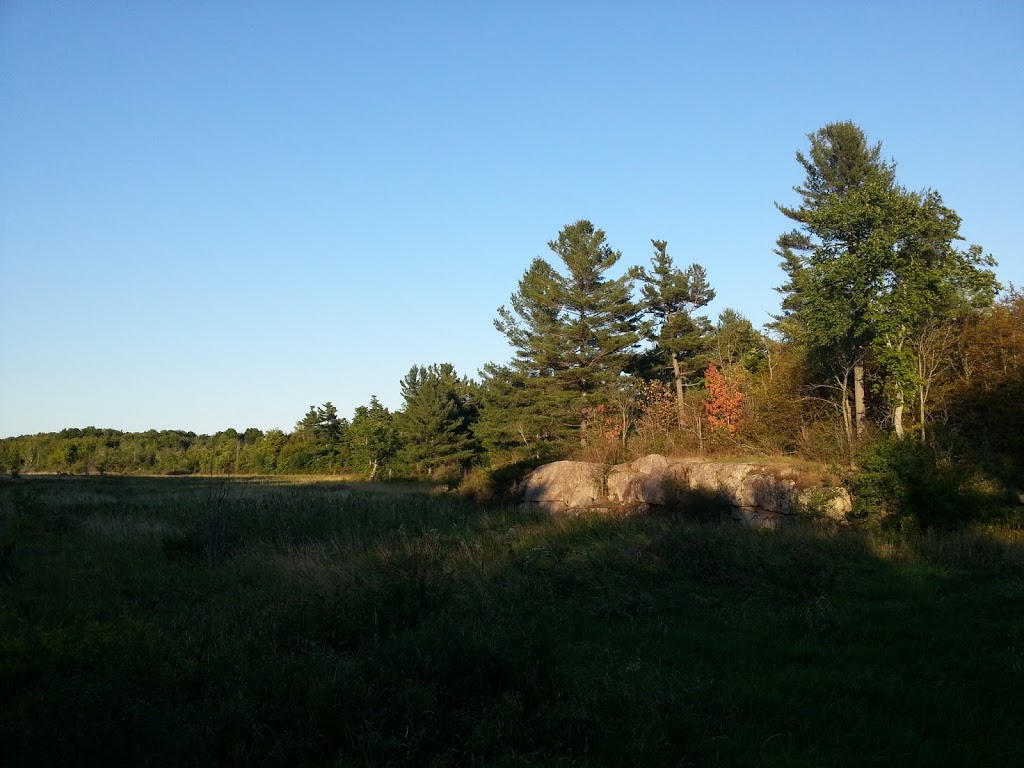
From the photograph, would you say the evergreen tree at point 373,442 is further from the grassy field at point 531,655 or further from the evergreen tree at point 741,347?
the grassy field at point 531,655

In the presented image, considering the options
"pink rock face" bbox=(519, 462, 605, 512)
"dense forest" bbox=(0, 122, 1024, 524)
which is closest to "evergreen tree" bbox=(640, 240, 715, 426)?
"dense forest" bbox=(0, 122, 1024, 524)

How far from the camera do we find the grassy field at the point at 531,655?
14.8ft

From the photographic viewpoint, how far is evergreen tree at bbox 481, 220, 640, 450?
A: 39.5 m

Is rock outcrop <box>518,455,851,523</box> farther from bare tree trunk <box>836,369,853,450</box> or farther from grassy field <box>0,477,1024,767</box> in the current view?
grassy field <box>0,477,1024,767</box>

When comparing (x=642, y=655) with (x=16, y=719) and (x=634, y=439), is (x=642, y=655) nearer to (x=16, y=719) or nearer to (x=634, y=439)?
(x=16, y=719)

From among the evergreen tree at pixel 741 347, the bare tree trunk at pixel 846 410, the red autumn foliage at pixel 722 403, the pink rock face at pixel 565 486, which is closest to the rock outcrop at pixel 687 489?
the pink rock face at pixel 565 486

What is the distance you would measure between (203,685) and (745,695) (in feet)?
13.6

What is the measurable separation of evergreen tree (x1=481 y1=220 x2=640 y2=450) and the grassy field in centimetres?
2697

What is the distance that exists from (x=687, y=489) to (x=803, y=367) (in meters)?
6.76

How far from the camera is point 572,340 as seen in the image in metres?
40.3

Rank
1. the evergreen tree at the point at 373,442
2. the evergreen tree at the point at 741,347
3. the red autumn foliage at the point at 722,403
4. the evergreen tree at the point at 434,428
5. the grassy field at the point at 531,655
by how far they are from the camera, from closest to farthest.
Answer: the grassy field at the point at 531,655 → the red autumn foliage at the point at 722,403 → the evergreen tree at the point at 741,347 → the evergreen tree at the point at 434,428 → the evergreen tree at the point at 373,442

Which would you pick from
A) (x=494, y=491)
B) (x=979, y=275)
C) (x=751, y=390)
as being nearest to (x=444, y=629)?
(x=979, y=275)

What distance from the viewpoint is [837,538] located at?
12898mm

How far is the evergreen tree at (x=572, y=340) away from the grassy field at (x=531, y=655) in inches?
1062
